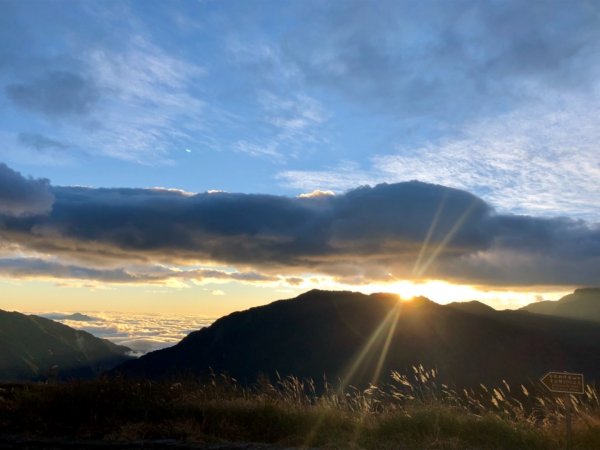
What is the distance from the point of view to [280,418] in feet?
33.0

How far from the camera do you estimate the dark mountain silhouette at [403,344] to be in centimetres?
12975

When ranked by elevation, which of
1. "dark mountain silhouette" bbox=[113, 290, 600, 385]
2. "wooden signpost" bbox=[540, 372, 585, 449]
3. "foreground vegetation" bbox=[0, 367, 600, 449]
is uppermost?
"wooden signpost" bbox=[540, 372, 585, 449]

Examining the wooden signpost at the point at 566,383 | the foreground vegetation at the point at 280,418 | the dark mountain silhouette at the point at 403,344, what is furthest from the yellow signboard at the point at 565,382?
the dark mountain silhouette at the point at 403,344

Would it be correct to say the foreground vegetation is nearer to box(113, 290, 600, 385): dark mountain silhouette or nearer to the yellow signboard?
the yellow signboard

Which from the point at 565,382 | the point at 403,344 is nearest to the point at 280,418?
the point at 565,382

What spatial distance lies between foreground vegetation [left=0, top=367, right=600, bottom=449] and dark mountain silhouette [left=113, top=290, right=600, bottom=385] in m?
97.9

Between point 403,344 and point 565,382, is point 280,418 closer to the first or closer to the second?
point 565,382

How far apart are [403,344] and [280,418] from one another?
14486 centimetres

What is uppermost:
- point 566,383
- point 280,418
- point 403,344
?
point 566,383

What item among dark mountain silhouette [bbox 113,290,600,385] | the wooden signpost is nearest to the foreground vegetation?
the wooden signpost

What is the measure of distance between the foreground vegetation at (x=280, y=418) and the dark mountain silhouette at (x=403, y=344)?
3853 inches

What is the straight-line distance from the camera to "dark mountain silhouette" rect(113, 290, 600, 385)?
12975 cm

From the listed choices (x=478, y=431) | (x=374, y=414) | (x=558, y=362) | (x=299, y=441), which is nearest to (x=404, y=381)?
(x=374, y=414)

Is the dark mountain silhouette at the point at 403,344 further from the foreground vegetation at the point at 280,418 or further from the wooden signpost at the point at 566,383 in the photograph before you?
the wooden signpost at the point at 566,383
